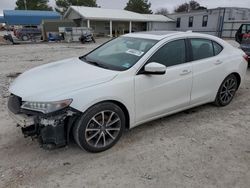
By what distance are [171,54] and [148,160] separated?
5.49 feet

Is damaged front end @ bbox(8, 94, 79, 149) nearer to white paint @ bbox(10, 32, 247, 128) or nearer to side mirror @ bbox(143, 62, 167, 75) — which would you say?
white paint @ bbox(10, 32, 247, 128)

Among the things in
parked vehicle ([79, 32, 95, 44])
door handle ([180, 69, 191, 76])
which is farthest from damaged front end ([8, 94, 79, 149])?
parked vehicle ([79, 32, 95, 44])

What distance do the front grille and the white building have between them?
29.7 meters

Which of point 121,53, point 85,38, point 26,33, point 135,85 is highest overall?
point 121,53

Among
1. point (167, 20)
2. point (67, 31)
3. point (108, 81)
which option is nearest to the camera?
point (108, 81)

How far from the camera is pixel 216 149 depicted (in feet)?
10.4

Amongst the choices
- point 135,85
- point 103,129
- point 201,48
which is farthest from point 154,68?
point 201,48

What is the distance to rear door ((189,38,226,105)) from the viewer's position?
12.6ft

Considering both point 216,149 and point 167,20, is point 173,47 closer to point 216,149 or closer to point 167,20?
point 216,149

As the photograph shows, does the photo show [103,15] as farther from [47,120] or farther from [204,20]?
[47,120]

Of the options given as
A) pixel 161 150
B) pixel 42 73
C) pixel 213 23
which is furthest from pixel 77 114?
pixel 213 23

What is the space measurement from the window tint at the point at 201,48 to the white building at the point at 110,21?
28.8 m

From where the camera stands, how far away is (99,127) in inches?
118

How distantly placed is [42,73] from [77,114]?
1.03 m
